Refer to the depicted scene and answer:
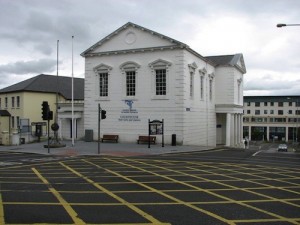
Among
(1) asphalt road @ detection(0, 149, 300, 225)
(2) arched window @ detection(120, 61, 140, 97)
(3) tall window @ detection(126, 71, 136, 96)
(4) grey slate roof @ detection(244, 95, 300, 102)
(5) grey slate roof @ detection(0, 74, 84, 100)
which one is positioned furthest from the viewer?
(4) grey slate roof @ detection(244, 95, 300, 102)

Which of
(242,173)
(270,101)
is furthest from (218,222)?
(270,101)

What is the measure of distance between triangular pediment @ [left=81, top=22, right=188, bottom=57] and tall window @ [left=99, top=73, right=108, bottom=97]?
7.30 feet

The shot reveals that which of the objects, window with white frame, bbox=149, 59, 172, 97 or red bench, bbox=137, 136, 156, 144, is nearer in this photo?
red bench, bbox=137, 136, 156, 144

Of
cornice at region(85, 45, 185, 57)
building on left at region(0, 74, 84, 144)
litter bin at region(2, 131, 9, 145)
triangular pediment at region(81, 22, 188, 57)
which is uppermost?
triangular pediment at region(81, 22, 188, 57)

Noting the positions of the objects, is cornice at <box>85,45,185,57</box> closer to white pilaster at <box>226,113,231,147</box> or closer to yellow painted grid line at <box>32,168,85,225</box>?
white pilaster at <box>226,113,231,147</box>

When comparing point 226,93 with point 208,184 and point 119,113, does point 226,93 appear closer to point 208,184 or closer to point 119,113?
point 119,113

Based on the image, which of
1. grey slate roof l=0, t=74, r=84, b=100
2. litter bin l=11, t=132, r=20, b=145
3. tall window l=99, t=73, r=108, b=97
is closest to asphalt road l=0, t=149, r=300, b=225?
litter bin l=11, t=132, r=20, b=145

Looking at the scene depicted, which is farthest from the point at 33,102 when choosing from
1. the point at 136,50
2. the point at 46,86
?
the point at 136,50

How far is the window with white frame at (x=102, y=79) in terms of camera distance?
3428 centimetres

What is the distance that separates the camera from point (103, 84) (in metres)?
34.6

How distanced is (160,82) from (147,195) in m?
22.0

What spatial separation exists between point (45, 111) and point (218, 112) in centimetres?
2332

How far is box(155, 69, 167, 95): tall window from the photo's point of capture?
104 ft

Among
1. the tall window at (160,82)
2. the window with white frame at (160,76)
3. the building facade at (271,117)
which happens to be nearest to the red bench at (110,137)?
the window with white frame at (160,76)
